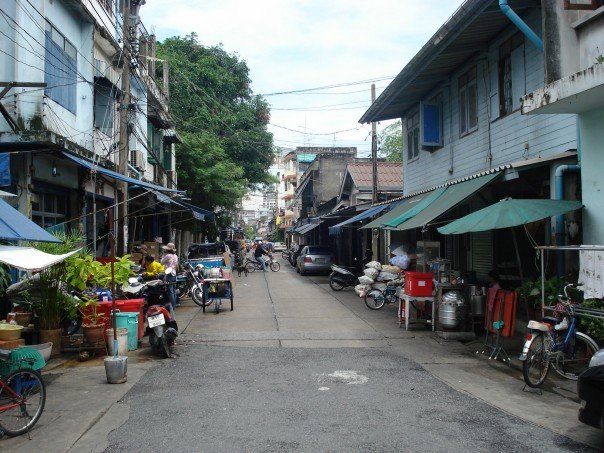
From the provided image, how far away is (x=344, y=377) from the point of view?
285 inches

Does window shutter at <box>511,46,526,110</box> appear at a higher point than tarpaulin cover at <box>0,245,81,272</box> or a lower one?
higher

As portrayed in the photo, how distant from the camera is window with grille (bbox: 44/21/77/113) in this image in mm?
11289

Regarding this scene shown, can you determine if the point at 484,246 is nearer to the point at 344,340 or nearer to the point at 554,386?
the point at 344,340

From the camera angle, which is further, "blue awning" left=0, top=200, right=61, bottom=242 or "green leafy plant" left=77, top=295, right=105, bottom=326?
"green leafy plant" left=77, top=295, right=105, bottom=326

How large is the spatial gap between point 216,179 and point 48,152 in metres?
17.3

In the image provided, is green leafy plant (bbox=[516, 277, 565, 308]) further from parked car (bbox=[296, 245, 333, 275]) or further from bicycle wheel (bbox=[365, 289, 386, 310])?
parked car (bbox=[296, 245, 333, 275])

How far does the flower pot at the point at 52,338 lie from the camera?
837 cm

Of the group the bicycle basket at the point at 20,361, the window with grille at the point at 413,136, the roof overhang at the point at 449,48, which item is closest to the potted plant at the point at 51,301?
the bicycle basket at the point at 20,361

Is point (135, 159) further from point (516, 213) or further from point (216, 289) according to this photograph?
point (516, 213)

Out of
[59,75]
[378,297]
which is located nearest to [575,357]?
[378,297]

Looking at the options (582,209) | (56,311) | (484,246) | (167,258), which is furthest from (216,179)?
(582,209)

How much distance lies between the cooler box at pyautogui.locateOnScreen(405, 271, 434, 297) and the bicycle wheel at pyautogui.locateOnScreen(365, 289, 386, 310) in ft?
12.5

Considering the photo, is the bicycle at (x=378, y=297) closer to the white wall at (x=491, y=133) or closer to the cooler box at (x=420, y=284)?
the white wall at (x=491, y=133)

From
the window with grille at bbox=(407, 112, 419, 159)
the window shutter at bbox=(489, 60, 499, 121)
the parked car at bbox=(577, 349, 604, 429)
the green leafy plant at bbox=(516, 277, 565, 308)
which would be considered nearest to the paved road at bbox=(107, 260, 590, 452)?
the parked car at bbox=(577, 349, 604, 429)
